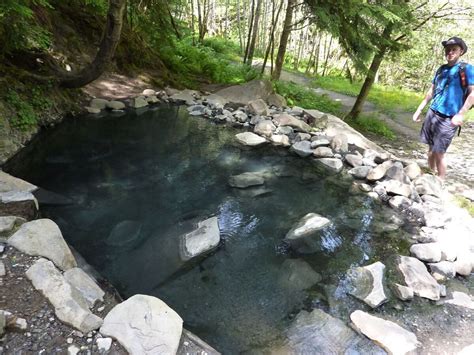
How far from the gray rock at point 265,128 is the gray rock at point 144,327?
543 centimetres

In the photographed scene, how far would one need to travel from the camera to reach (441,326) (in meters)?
3.22

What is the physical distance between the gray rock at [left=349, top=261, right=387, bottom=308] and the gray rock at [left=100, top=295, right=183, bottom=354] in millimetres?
1934

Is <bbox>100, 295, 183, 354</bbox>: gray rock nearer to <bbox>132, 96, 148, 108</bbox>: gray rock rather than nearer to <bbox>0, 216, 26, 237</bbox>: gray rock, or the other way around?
<bbox>0, 216, 26, 237</bbox>: gray rock

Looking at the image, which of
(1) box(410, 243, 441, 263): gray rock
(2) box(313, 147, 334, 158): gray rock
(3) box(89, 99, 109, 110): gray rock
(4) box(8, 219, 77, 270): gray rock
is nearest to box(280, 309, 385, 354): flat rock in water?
(1) box(410, 243, 441, 263): gray rock

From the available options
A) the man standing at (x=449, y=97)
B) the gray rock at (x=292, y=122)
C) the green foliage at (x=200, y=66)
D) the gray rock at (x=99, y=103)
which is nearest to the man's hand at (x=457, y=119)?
the man standing at (x=449, y=97)

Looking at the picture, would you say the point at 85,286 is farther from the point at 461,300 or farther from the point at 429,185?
the point at 429,185

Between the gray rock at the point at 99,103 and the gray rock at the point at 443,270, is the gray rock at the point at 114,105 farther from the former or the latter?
the gray rock at the point at 443,270

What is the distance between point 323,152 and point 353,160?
609 millimetres

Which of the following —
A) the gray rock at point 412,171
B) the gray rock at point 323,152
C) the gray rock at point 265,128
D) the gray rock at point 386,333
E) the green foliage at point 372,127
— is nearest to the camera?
the gray rock at point 386,333

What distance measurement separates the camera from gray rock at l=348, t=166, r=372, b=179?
20.3ft

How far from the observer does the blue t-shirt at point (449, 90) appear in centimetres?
445

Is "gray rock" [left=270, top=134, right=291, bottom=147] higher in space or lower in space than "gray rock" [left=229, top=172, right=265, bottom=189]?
higher

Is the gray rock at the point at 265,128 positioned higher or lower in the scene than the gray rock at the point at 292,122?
lower

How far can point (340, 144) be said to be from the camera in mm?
7188
